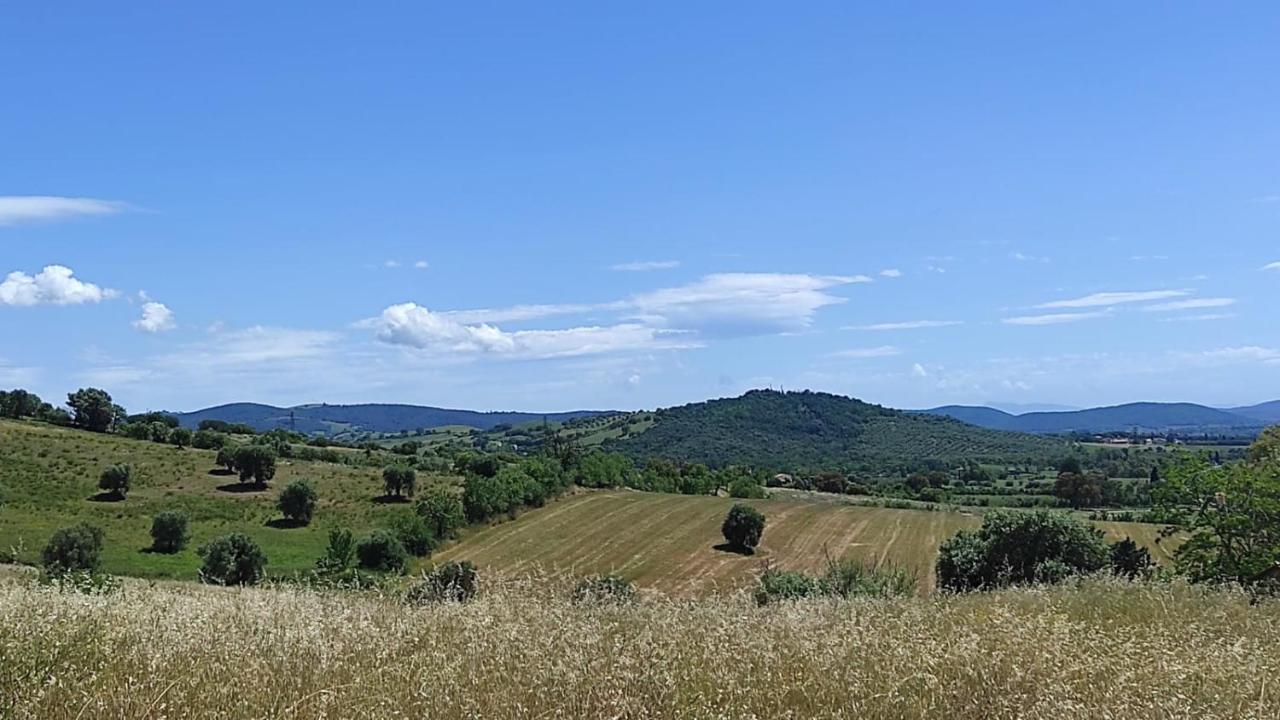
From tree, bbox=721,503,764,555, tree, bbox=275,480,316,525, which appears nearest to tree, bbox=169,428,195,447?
tree, bbox=275,480,316,525

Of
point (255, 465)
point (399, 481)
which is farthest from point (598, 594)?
point (255, 465)

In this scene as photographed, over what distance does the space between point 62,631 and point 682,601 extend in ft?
12.6

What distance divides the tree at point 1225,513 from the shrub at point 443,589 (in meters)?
10.4

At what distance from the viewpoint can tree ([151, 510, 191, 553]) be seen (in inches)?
2822

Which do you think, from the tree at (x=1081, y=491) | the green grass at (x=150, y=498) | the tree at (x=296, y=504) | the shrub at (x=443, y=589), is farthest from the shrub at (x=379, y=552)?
the tree at (x=1081, y=491)

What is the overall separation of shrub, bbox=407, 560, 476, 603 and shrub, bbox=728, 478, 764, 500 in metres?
114

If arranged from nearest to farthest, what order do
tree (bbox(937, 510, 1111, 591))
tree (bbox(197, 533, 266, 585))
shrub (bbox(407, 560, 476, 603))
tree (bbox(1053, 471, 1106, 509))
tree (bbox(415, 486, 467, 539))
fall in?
shrub (bbox(407, 560, 476, 603))
tree (bbox(937, 510, 1111, 591))
tree (bbox(197, 533, 266, 585))
tree (bbox(415, 486, 467, 539))
tree (bbox(1053, 471, 1106, 509))

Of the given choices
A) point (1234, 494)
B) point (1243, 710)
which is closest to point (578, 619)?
point (1243, 710)

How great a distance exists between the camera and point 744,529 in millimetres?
77500

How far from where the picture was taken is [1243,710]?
13.0ft

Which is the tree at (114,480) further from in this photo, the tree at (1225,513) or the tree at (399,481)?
the tree at (1225,513)

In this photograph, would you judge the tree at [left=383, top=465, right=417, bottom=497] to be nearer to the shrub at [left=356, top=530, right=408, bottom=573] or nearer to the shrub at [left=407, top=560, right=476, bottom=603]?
the shrub at [left=356, top=530, right=408, bottom=573]

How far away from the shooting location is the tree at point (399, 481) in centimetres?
9712

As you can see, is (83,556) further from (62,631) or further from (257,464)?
(62,631)
